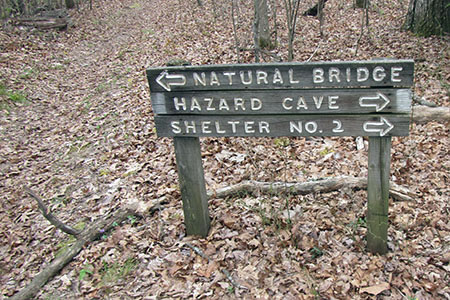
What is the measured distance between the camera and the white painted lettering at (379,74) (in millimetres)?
2770

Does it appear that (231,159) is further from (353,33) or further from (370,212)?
(353,33)

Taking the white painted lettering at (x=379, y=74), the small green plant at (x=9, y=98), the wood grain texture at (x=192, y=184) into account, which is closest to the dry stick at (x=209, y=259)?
the wood grain texture at (x=192, y=184)

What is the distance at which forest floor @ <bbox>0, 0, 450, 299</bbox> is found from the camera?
334 cm

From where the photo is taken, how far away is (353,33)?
11039 millimetres

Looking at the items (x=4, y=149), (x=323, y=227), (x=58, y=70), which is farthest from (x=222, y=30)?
(x=323, y=227)

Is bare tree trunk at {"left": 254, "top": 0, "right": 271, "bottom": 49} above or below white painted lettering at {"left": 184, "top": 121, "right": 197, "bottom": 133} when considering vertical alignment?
above

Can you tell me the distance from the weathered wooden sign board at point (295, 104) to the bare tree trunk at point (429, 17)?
7.61 m

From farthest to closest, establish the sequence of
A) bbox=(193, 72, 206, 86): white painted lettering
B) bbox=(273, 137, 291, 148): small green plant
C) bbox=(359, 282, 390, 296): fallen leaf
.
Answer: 1. bbox=(273, 137, 291, 148): small green plant
2. bbox=(193, 72, 206, 86): white painted lettering
3. bbox=(359, 282, 390, 296): fallen leaf

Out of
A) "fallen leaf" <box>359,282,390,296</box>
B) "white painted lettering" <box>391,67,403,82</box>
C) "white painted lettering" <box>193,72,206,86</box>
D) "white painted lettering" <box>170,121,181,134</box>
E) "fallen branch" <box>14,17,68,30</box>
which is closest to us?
"white painted lettering" <box>391,67,403,82</box>

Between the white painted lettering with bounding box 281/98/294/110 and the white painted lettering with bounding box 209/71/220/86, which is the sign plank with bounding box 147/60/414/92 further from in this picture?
the white painted lettering with bounding box 281/98/294/110

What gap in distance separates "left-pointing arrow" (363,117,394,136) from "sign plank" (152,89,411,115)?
101mm

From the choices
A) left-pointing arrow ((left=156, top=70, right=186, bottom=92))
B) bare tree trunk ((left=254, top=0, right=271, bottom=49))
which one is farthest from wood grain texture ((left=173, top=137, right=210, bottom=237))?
A: bare tree trunk ((left=254, top=0, right=271, bottom=49))

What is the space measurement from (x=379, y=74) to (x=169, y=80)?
6.36 ft

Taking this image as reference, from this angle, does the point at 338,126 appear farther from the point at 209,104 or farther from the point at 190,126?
the point at 190,126
